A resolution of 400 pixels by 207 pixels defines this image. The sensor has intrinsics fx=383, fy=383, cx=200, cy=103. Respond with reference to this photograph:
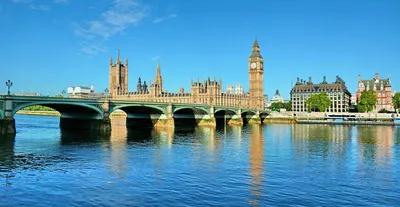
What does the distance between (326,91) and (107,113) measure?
5378 inches

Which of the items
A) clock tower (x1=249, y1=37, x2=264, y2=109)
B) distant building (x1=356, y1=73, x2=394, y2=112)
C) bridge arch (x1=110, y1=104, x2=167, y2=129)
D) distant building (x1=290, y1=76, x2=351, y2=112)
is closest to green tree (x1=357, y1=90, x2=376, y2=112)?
distant building (x1=356, y1=73, x2=394, y2=112)

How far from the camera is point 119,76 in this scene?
19250 cm

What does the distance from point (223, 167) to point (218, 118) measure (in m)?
87.8

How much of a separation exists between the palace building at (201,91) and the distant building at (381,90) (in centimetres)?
4994

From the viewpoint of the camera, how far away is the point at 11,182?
24016mm

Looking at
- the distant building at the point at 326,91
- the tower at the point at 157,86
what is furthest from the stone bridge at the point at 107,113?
the distant building at the point at 326,91

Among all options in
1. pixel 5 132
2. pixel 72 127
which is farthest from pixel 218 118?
pixel 5 132

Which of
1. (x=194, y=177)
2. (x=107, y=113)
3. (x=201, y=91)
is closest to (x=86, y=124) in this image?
(x=107, y=113)

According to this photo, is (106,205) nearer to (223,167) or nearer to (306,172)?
(223,167)

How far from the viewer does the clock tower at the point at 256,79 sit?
562 ft

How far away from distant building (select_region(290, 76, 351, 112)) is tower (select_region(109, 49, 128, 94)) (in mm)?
83791

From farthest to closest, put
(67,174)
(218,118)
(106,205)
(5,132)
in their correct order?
1. (218,118)
2. (5,132)
3. (67,174)
4. (106,205)

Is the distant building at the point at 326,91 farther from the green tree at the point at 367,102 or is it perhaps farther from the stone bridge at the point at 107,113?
the stone bridge at the point at 107,113

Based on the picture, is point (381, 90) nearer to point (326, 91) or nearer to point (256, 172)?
point (326, 91)
